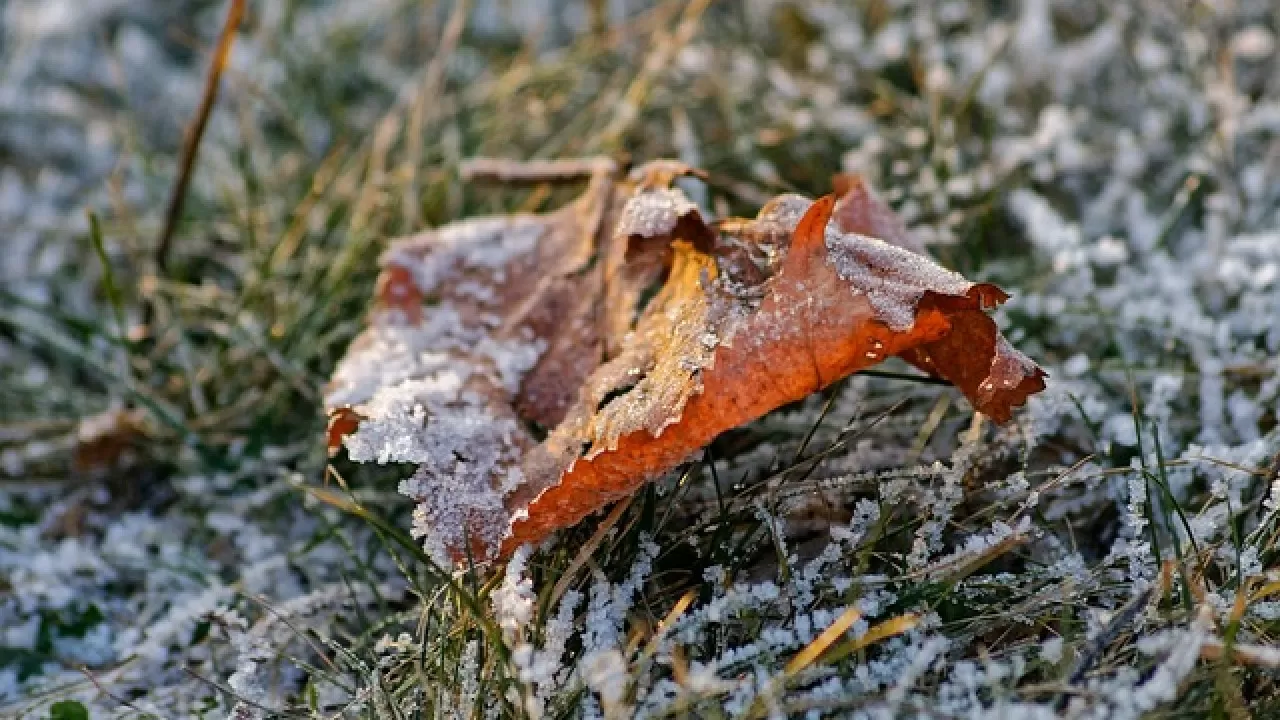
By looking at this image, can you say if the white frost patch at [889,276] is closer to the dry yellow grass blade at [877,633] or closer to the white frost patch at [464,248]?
the dry yellow grass blade at [877,633]

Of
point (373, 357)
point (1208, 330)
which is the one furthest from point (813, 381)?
point (1208, 330)

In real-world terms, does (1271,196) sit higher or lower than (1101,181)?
lower

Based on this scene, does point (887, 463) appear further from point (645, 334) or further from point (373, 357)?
point (373, 357)

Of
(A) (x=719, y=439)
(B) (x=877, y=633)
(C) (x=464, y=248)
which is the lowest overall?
(B) (x=877, y=633)

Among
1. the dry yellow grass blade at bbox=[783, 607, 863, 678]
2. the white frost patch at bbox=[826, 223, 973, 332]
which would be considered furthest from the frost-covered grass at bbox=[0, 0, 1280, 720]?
the white frost patch at bbox=[826, 223, 973, 332]

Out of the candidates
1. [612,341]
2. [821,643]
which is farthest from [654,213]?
[821,643]

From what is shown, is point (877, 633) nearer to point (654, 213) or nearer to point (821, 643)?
point (821, 643)
